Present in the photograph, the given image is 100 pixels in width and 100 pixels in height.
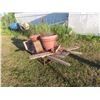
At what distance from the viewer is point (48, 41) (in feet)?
16.5

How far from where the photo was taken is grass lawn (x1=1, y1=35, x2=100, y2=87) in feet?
13.5

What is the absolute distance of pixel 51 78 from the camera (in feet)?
13.7

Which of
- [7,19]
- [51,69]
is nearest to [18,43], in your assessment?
[7,19]

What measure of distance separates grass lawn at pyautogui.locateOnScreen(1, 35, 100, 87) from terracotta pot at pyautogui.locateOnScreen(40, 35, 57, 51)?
25 cm

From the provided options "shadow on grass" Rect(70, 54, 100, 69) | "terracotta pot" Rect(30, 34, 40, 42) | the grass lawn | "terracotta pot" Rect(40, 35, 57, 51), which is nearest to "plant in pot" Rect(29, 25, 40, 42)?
"terracotta pot" Rect(30, 34, 40, 42)

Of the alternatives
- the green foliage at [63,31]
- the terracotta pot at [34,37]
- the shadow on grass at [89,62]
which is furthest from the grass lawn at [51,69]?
the terracotta pot at [34,37]

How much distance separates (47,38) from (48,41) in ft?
0.18

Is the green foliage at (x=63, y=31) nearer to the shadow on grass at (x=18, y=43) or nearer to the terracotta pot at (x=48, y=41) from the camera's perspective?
the terracotta pot at (x=48, y=41)

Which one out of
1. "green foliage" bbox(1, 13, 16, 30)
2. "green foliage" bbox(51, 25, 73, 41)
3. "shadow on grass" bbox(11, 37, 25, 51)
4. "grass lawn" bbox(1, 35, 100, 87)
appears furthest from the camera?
"shadow on grass" bbox(11, 37, 25, 51)

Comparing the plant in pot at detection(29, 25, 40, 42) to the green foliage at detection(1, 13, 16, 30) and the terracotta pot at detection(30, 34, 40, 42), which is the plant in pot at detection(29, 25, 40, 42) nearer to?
the terracotta pot at detection(30, 34, 40, 42)

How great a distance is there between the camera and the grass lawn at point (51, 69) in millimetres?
4105
